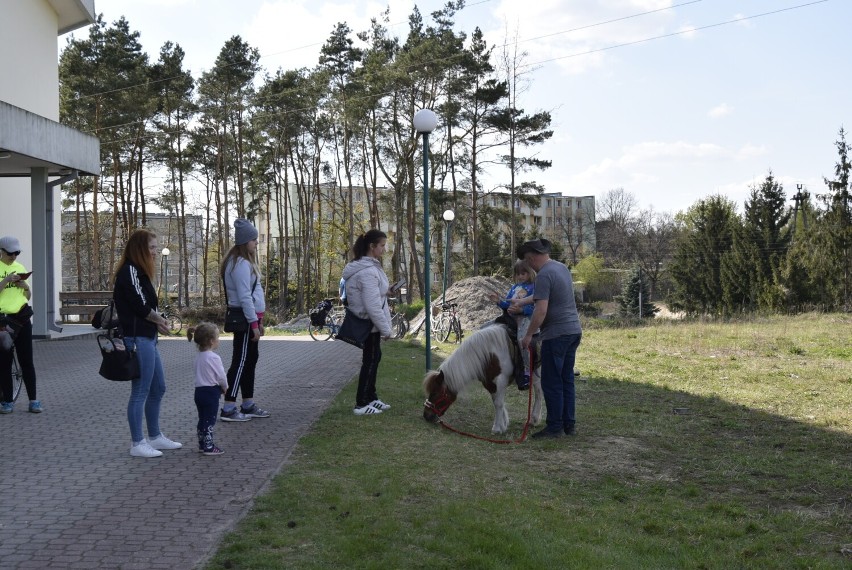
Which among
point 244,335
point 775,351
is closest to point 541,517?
point 244,335

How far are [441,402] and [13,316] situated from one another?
452 cm

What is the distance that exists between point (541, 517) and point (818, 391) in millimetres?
7640

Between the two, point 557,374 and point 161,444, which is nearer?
point 161,444

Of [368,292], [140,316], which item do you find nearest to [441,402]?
[368,292]

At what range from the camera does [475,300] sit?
2652 centimetres

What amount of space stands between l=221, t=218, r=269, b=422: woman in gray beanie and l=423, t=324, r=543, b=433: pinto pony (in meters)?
1.77

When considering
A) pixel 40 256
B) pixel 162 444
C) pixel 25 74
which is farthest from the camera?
pixel 25 74

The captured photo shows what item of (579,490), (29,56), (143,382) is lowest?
(579,490)

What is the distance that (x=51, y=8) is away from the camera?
2411 cm

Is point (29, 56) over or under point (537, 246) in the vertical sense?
over

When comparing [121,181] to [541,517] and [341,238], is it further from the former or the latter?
[541,517]

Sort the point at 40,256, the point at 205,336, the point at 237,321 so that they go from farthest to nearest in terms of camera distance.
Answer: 1. the point at 40,256
2. the point at 237,321
3. the point at 205,336

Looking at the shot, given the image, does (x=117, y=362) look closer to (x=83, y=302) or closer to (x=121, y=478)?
(x=121, y=478)

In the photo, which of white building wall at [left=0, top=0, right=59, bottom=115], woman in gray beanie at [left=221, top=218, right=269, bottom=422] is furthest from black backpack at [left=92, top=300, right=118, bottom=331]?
white building wall at [left=0, top=0, right=59, bottom=115]
